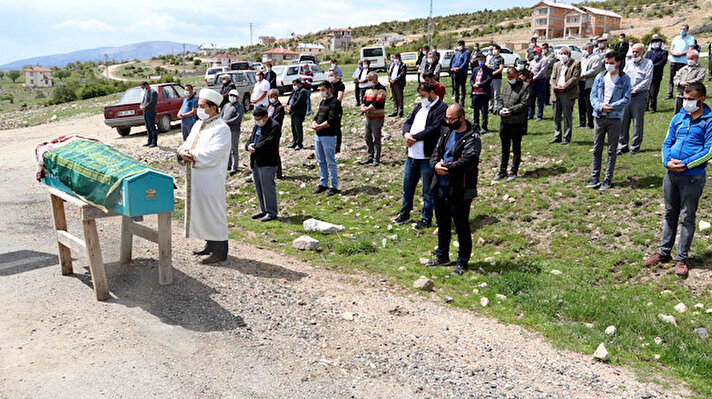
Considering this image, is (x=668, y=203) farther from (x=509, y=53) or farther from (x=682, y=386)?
(x=509, y=53)

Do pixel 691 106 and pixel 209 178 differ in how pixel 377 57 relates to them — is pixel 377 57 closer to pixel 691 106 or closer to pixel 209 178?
pixel 209 178

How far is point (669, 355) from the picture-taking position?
5312mm

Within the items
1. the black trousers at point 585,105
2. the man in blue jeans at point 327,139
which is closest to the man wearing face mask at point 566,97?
the black trousers at point 585,105

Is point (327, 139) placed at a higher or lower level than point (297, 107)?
lower

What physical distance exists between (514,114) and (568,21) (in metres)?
86.3

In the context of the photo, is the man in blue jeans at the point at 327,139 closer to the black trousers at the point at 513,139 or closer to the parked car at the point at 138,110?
the black trousers at the point at 513,139

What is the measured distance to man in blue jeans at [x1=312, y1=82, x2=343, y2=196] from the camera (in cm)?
1091

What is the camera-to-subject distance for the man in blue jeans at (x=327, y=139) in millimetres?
10914

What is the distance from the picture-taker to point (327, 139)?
10930mm

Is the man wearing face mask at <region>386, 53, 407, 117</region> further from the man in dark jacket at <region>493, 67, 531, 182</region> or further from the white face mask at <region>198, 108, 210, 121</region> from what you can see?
the white face mask at <region>198, 108, 210, 121</region>

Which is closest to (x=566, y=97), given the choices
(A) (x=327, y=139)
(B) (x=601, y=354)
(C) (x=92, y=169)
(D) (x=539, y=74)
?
(D) (x=539, y=74)

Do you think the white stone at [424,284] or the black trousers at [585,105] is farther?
the black trousers at [585,105]

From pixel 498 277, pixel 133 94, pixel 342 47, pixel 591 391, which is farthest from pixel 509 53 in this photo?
pixel 342 47

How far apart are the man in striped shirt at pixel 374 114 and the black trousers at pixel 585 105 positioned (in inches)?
185
